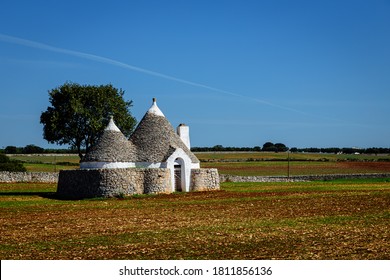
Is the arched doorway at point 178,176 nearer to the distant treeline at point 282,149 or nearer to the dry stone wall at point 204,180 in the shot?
the dry stone wall at point 204,180

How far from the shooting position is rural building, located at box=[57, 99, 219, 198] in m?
40.7

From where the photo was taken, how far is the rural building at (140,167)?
4072 cm

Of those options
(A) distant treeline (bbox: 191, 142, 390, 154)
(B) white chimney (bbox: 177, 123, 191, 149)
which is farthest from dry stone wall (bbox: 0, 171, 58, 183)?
(A) distant treeline (bbox: 191, 142, 390, 154)

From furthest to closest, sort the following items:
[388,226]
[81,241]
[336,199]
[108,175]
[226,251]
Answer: [108,175], [336,199], [388,226], [81,241], [226,251]

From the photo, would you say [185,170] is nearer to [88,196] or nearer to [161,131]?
[161,131]

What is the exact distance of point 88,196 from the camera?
134ft

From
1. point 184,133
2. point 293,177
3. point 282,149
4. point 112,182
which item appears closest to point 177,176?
point 184,133

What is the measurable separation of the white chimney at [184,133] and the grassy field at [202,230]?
55.1ft

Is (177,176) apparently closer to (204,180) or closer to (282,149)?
(204,180)

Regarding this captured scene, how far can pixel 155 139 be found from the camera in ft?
152

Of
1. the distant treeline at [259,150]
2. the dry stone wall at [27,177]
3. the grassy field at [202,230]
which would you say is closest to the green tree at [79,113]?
the dry stone wall at [27,177]

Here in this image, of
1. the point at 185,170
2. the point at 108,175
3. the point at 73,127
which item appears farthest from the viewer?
the point at 73,127

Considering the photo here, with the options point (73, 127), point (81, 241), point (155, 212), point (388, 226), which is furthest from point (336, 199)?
point (73, 127)

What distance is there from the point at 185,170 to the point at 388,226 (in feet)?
85.3
